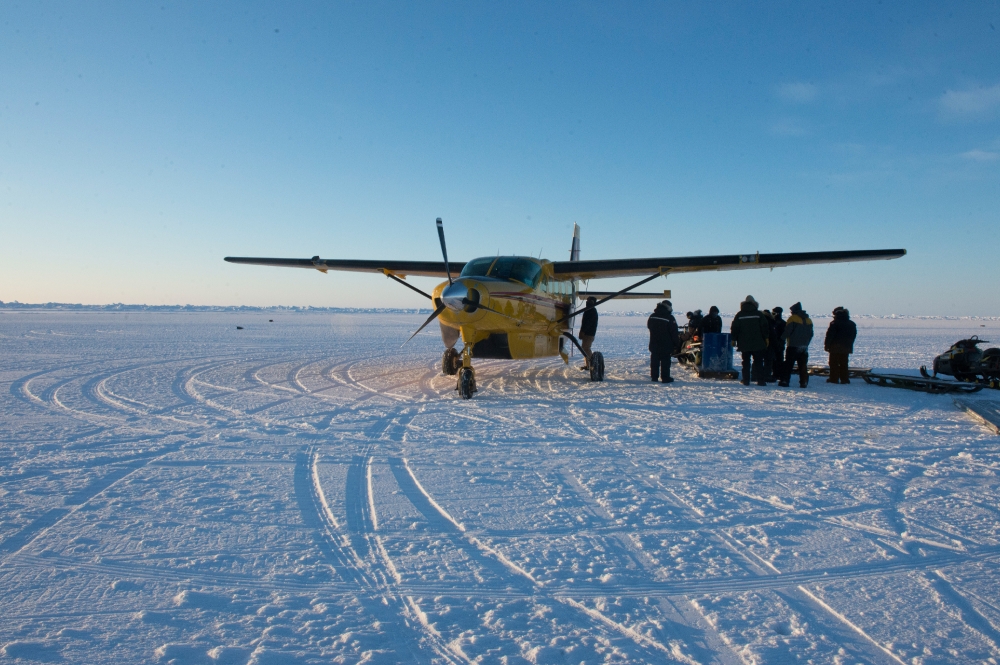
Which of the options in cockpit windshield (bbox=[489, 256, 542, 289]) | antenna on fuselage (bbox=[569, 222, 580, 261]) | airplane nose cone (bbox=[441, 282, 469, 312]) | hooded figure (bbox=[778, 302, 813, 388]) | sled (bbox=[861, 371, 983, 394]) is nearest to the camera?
airplane nose cone (bbox=[441, 282, 469, 312])

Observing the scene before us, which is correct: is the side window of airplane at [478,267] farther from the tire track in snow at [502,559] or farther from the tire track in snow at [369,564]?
the tire track in snow at [369,564]

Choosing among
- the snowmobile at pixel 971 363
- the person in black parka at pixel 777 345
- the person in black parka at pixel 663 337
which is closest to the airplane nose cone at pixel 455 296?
the person in black parka at pixel 663 337

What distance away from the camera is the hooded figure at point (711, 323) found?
528 inches

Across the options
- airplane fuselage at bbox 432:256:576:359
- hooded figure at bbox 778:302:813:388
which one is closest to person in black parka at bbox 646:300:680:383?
hooded figure at bbox 778:302:813:388

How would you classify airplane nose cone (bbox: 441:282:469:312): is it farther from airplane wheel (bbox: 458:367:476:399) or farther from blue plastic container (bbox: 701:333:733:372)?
blue plastic container (bbox: 701:333:733:372)

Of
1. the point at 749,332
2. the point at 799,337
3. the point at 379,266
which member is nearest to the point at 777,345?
the point at 799,337

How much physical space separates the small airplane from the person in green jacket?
55.5 inches

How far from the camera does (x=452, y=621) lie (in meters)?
2.74

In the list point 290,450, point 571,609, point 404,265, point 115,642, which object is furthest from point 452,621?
point 404,265

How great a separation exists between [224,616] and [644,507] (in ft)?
9.47

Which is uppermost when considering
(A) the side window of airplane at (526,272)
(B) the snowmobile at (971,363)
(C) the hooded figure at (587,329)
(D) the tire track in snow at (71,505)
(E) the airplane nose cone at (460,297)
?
(A) the side window of airplane at (526,272)

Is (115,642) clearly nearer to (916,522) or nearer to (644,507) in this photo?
(644,507)

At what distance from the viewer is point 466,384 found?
33.0 ft

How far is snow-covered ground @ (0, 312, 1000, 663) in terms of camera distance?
261 centimetres
